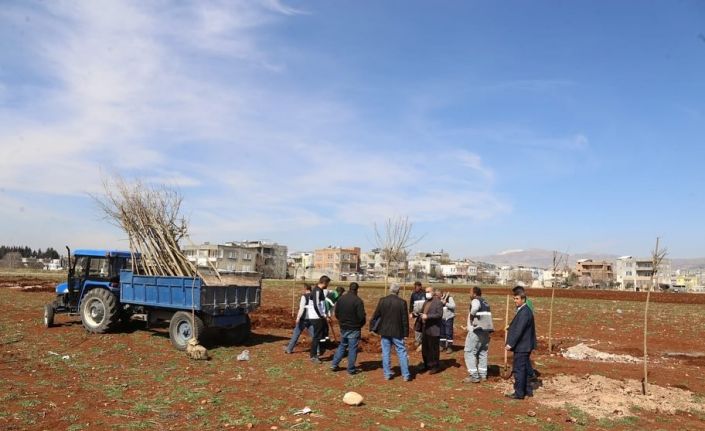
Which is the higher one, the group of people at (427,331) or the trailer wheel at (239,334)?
the group of people at (427,331)

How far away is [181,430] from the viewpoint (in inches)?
259

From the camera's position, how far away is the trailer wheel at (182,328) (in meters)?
12.0

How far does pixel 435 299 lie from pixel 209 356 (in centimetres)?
520

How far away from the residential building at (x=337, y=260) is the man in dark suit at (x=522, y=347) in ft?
400

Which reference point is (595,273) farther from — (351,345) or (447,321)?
(351,345)

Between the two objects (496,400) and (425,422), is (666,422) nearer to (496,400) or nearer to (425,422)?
(496,400)

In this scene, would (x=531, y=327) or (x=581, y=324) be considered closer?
(x=531, y=327)

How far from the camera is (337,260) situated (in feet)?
440

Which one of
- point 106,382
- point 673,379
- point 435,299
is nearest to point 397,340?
point 435,299

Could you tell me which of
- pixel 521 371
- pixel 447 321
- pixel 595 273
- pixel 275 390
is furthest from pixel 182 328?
pixel 595 273

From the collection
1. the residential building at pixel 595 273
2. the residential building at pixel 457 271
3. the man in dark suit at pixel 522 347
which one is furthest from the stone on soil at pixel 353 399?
the residential building at pixel 457 271

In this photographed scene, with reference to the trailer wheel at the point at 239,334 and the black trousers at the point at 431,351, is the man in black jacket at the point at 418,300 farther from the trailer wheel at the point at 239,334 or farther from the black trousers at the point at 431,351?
the trailer wheel at the point at 239,334

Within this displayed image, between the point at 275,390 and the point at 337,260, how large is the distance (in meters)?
126

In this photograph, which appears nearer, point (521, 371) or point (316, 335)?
point (521, 371)
